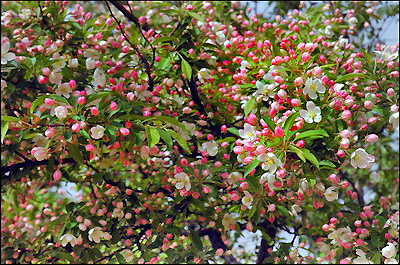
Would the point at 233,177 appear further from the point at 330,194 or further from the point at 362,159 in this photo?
the point at 362,159

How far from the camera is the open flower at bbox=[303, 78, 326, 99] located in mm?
1729

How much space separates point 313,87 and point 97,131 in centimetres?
79

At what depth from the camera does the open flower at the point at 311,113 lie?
5.41ft

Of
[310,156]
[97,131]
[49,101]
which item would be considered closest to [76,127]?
[97,131]

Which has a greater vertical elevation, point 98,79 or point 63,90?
point 98,79

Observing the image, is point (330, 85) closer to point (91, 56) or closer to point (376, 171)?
point (91, 56)

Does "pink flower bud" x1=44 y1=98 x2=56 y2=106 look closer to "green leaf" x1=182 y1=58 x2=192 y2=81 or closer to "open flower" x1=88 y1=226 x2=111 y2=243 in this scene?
"green leaf" x1=182 y1=58 x2=192 y2=81

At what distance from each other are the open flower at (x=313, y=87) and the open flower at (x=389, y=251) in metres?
0.82

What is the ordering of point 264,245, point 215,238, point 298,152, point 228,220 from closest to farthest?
point 298,152 < point 228,220 < point 264,245 < point 215,238

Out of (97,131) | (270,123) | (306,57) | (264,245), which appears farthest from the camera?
(264,245)

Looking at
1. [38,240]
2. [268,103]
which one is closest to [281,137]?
[268,103]

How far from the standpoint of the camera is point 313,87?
5.70 ft

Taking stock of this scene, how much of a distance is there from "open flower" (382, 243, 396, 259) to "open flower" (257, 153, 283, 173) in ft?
2.94

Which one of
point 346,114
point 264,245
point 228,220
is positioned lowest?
point 264,245
